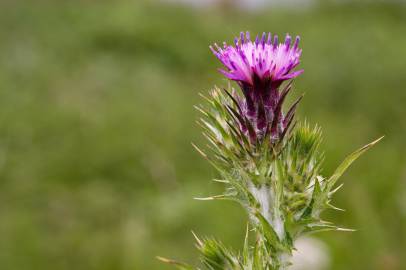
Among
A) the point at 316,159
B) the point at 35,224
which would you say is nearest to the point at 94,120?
the point at 35,224

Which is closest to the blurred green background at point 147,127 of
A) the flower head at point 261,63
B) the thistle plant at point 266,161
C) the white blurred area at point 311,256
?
the white blurred area at point 311,256

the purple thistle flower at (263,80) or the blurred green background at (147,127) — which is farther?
the blurred green background at (147,127)

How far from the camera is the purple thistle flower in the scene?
2.13 meters

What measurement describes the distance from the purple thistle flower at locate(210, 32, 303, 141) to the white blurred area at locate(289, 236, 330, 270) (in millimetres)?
2997

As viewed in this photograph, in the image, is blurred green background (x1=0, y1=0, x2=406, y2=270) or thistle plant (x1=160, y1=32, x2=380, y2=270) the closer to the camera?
thistle plant (x1=160, y1=32, x2=380, y2=270)

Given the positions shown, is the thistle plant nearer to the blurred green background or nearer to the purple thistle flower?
the purple thistle flower

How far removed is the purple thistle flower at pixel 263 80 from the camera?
2131mm

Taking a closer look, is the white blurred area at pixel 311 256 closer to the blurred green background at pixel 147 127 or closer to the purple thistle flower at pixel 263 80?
the blurred green background at pixel 147 127

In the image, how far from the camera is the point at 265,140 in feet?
6.82

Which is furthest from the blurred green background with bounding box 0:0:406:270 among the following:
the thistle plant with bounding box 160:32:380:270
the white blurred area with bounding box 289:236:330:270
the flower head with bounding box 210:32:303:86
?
the flower head with bounding box 210:32:303:86

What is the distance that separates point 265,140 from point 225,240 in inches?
157

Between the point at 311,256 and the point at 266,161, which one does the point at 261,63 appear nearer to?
the point at 266,161

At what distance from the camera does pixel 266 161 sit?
6.78 feet

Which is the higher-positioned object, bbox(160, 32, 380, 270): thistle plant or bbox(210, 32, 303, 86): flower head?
bbox(210, 32, 303, 86): flower head
